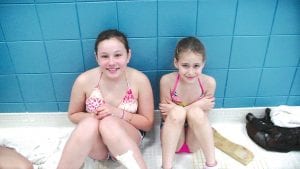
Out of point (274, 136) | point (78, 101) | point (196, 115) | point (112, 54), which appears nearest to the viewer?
point (112, 54)

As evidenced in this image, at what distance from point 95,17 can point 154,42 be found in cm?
33

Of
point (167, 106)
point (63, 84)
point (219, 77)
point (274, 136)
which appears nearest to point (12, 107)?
point (63, 84)

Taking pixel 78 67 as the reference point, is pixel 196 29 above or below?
above

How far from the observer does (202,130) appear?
153 cm

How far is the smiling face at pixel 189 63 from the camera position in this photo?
1.44 meters

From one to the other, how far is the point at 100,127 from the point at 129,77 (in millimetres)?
313

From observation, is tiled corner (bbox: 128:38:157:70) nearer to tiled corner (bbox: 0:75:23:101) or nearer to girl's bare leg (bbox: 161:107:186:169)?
girl's bare leg (bbox: 161:107:186:169)

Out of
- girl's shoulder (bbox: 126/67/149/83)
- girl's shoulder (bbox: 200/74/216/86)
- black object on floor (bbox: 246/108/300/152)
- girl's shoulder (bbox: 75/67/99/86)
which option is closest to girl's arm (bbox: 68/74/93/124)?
girl's shoulder (bbox: 75/67/99/86)

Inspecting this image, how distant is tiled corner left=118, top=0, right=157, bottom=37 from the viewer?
1.52m

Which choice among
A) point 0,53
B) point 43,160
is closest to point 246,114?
point 43,160

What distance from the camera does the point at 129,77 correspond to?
1.62 m

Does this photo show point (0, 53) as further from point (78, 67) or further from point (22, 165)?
point (22, 165)

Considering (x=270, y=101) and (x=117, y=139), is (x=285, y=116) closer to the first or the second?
(x=270, y=101)

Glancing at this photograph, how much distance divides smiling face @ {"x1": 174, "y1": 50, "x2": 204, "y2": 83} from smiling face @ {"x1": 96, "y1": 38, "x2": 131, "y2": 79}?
26 centimetres
